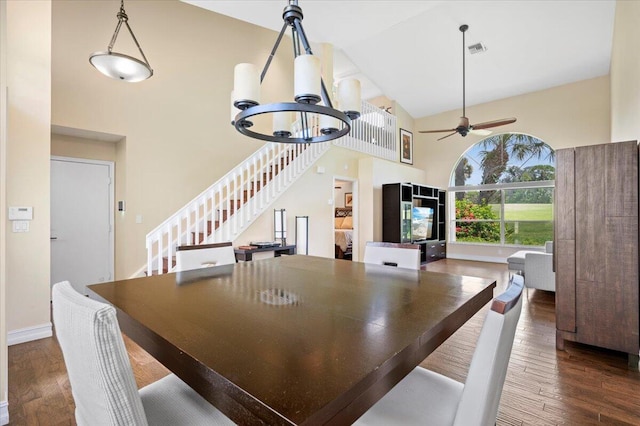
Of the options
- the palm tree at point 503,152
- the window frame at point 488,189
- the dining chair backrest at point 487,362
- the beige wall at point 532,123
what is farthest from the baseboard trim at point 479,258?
the dining chair backrest at point 487,362

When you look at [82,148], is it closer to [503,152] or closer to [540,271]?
[540,271]

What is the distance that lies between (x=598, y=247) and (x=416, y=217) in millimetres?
4687

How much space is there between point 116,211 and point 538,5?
283 inches

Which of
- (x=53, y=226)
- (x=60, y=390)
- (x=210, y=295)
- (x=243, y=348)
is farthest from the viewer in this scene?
(x=53, y=226)

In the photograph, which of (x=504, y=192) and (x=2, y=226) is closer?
(x=2, y=226)

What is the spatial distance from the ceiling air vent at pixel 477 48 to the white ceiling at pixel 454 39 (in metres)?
0.07

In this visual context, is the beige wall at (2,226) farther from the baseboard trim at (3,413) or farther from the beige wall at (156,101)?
the beige wall at (156,101)

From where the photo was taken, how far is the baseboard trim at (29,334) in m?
2.83

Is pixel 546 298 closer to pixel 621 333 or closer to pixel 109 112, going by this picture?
pixel 621 333

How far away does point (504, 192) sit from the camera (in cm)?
738

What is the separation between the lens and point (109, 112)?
13.8 feet

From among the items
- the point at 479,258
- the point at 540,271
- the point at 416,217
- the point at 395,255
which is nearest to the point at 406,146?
the point at 416,217

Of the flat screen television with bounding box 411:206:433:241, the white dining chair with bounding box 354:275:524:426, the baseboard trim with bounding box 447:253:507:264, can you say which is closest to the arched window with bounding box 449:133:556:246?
the baseboard trim with bounding box 447:253:507:264

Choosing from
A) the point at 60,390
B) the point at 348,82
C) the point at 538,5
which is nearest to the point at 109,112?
the point at 60,390
